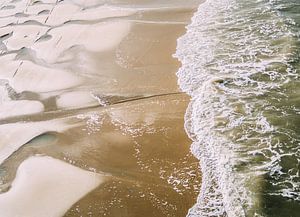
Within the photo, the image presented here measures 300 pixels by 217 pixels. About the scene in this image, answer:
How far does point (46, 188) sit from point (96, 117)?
5.34 ft

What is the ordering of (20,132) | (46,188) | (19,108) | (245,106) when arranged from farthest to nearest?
(19,108) → (20,132) → (245,106) → (46,188)

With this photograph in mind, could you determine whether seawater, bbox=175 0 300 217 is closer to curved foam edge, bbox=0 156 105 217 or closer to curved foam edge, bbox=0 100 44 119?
curved foam edge, bbox=0 156 105 217

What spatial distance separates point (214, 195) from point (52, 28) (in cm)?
711

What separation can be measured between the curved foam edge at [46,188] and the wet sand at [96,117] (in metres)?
0.01

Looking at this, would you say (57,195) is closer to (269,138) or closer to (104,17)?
(269,138)

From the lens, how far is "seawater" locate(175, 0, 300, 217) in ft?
14.6

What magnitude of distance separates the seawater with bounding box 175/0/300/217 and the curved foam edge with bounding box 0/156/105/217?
1.50 meters

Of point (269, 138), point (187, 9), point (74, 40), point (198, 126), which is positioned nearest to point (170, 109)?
point (198, 126)

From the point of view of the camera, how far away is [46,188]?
5.00 meters

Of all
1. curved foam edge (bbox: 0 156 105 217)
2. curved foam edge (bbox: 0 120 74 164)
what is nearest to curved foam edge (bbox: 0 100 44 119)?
curved foam edge (bbox: 0 120 74 164)

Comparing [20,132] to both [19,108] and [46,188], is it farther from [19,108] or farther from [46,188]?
[46,188]

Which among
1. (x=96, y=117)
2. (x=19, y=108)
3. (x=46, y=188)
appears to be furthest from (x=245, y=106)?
(x=19, y=108)

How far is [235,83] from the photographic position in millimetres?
6559

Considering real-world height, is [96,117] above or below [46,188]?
above
